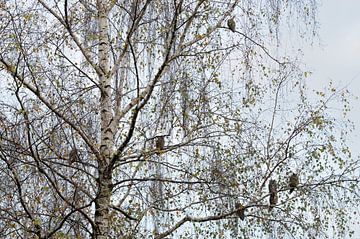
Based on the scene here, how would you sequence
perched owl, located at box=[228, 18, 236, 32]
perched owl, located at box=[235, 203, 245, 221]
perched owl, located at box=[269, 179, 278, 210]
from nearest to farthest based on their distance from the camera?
perched owl, located at box=[235, 203, 245, 221] → perched owl, located at box=[269, 179, 278, 210] → perched owl, located at box=[228, 18, 236, 32]

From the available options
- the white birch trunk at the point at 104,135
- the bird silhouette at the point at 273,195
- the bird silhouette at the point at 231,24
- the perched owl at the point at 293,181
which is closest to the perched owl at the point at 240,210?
the bird silhouette at the point at 273,195

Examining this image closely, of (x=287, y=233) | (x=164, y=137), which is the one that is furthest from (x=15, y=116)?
(x=287, y=233)

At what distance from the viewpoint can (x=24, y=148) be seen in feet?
16.9

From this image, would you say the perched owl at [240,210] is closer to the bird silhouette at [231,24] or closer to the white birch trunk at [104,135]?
the white birch trunk at [104,135]

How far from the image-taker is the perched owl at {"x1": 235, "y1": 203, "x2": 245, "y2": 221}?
519 cm

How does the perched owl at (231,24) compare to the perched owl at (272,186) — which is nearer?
the perched owl at (272,186)

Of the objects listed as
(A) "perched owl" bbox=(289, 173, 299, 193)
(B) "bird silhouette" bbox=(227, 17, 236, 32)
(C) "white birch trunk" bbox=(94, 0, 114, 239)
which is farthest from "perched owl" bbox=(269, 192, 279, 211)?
(B) "bird silhouette" bbox=(227, 17, 236, 32)

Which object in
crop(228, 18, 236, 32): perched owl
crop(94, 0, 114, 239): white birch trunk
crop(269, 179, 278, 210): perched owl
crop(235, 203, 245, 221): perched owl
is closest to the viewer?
crop(94, 0, 114, 239): white birch trunk

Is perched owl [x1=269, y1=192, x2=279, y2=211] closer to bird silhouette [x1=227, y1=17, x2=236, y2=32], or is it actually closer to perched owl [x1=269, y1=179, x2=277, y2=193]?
perched owl [x1=269, y1=179, x2=277, y2=193]

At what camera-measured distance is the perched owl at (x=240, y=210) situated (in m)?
5.19

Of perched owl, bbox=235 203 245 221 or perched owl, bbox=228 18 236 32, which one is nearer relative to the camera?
perched owl, bbox=235 203 245 221

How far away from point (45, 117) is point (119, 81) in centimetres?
79

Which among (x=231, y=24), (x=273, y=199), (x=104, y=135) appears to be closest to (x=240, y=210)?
(x=273, y=199)

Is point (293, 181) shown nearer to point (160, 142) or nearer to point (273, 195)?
point (273, 195)
